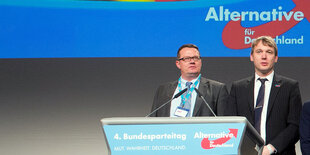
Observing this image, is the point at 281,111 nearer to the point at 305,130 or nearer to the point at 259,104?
the point at 259,104

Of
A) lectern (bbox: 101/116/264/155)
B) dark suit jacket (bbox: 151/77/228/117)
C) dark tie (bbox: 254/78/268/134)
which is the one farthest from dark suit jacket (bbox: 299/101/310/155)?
lectern (bbox: 101/116/264/155)

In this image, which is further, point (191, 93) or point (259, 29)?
point (259, 29)

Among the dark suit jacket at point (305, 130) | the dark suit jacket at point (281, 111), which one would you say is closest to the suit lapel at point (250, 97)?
the dark suit jacket at point (281, 111)

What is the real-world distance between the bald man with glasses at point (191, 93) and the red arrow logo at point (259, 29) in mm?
1275

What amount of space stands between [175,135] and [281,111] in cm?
121

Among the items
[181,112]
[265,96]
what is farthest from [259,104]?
[181,112]

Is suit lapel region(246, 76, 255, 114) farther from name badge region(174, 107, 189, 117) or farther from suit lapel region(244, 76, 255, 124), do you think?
name badge region(174, 107, 189, 117)

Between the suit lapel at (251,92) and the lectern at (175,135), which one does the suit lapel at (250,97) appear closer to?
the suit lapel at (251,92)

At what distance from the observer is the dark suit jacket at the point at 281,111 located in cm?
234

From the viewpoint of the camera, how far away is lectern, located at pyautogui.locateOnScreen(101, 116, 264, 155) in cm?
141

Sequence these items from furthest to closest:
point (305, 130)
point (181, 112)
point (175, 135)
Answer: point (181, 112) < point (305, 130) < point (175, 135)

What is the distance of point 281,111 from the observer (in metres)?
2.40

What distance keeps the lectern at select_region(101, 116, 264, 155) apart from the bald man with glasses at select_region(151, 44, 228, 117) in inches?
38.0

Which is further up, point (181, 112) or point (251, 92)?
point (251, 92)
